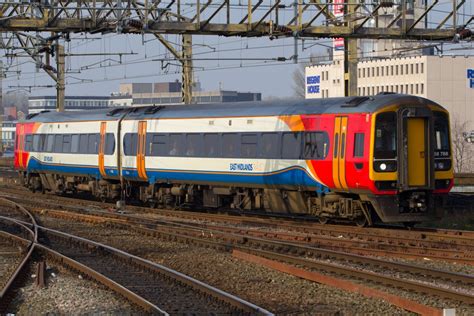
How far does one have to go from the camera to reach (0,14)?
28047 millimetres

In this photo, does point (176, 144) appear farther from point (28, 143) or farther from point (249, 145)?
point (28, 143)

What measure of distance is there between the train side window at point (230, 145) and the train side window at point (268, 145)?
1.14m

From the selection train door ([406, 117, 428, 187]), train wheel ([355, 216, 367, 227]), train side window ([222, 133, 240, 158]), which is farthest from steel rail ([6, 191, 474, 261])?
train side window ([222, 133, 240, 158])

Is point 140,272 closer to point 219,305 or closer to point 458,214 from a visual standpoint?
point 219,305

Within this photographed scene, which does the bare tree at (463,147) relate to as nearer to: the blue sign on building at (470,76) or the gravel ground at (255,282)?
the blue sign on building at (470,76)

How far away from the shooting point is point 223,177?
26.2 metres

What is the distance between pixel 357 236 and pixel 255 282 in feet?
21.2

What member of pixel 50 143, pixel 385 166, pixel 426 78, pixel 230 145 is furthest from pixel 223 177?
pixel 426 78

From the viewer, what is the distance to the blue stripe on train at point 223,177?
909 inches

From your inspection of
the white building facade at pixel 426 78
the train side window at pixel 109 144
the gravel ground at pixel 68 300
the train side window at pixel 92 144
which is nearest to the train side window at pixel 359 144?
the gravel ground at pixel 68 300

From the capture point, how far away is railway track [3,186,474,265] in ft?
56.6

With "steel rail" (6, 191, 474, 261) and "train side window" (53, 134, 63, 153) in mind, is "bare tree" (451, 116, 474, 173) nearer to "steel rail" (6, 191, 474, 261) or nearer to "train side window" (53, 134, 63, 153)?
"train side window" (53, 134, 63, 153)

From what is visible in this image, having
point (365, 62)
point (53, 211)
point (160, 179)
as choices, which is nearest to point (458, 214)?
point (160, 179)

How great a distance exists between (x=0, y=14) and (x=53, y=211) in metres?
5.95
